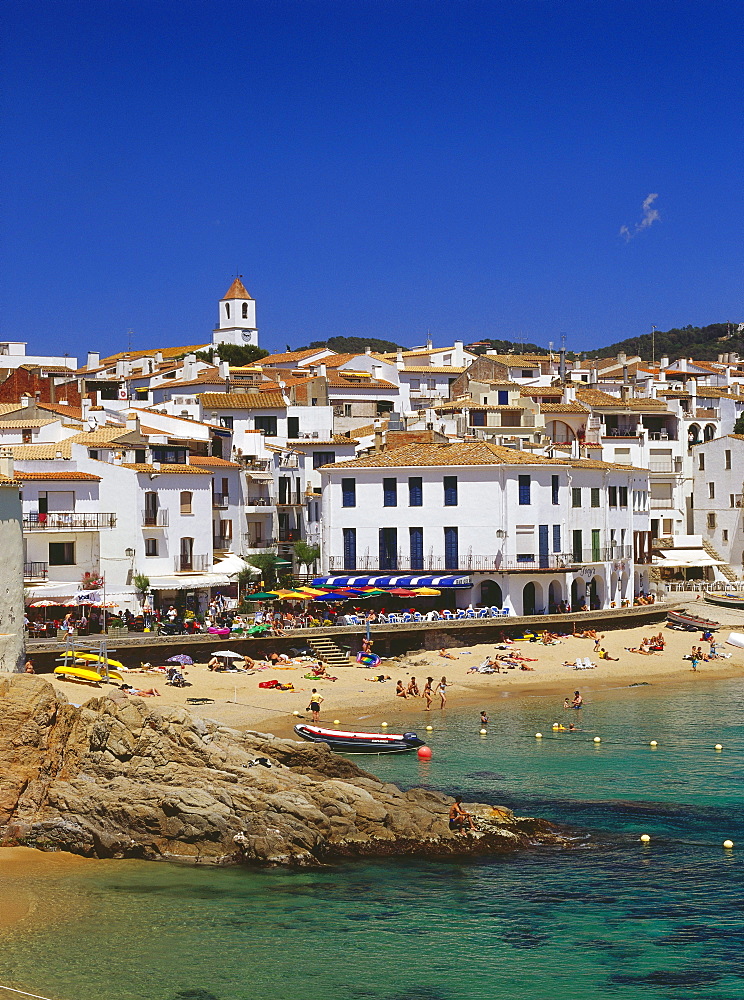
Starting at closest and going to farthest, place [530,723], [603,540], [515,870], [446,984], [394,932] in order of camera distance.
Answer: [446,984] < [394,932] < [515,870] < [530,723] < [603,540]

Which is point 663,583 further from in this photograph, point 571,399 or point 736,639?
point 736,639

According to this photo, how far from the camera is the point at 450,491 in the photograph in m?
67.7

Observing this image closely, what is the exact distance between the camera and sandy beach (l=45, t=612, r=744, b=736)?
47.6 metres

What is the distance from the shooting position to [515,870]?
3016cm

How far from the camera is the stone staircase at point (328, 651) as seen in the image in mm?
57375

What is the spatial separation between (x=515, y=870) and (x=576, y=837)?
3034 mm

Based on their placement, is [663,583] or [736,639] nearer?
[736,639]

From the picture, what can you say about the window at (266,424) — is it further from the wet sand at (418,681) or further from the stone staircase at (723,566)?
the stone staircase at (723,566)

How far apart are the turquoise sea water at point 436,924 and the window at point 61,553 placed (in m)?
28.7

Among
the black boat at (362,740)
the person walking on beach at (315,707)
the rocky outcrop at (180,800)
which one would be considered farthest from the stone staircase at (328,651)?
the rocky outcrop at (180,800)

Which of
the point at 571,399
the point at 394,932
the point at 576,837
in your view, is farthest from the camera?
the point at 571,399

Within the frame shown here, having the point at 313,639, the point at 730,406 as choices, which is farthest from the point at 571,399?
the point at 313,639

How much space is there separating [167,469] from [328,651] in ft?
43.2

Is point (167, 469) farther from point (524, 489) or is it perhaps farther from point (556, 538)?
point (556, 538)
